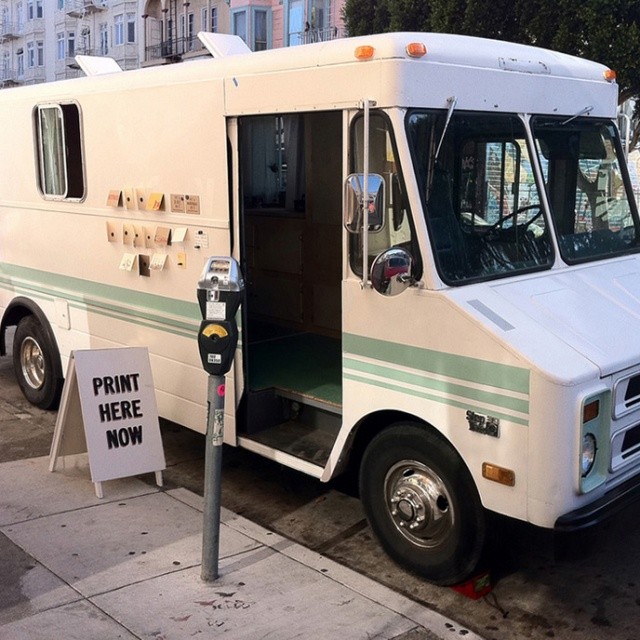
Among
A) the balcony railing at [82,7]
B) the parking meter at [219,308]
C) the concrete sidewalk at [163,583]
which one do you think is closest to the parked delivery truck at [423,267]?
the concrete sidewalk at [163,583]

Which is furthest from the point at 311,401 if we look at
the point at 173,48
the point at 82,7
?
the point at 82,7

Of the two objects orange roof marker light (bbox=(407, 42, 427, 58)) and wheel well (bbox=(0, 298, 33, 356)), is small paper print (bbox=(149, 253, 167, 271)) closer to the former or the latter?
wheel well (bbox=(0, 298, 33, 356))

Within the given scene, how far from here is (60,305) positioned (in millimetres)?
6754

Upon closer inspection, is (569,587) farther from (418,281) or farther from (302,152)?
(302,152)

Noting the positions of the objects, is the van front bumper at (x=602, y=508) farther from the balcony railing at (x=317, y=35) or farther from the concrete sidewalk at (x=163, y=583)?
the balcony railing at (x=317, y=35)

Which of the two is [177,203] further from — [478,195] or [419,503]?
[419,503]

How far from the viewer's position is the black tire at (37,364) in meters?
6.89

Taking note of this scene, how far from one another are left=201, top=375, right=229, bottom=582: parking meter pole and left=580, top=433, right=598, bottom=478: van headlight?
1.67m

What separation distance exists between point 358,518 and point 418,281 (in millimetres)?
1838

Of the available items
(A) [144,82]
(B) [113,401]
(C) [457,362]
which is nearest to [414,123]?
(C) [457,362]

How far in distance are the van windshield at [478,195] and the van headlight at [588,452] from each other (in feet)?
3.02

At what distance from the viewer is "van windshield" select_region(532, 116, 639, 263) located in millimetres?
4625

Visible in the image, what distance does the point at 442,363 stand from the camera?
4000mm

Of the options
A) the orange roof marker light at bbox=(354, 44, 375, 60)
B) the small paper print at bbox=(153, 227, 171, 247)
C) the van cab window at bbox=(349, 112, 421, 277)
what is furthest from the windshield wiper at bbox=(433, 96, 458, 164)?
the small paper print at bbox=(153, 227, 171, 247)
